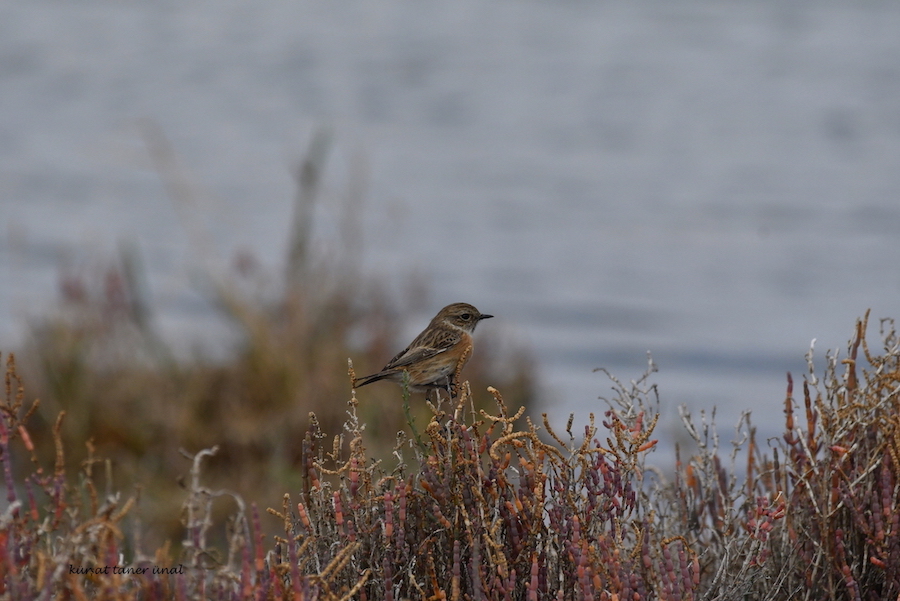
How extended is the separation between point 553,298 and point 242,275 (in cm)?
677

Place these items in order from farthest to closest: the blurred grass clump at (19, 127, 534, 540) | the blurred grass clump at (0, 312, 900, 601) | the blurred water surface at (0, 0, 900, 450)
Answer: the blurred water surface at (0, 0, 900, 450) → the blurred grass clump at (19, 127, 534, 540) → the blurred grass clump at (0, 312, 900, 601)

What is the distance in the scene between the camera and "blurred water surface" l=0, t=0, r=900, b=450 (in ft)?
50.6

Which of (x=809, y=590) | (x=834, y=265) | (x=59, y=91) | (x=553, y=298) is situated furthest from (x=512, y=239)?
(x=809, y=590)

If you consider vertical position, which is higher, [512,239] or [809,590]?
[512,239]

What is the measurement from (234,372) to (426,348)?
4.76m

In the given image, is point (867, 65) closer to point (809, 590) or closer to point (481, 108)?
point (481, 108)

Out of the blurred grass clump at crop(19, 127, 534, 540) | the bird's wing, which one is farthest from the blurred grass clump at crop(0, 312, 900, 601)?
the blurred grass clump at crop(19, 127, 534, 540)

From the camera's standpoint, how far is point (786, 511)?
15.3 ft

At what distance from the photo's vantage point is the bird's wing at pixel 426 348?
553cm

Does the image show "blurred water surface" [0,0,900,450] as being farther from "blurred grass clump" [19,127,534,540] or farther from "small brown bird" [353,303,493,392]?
"small brown bird" [353,303,493,392]

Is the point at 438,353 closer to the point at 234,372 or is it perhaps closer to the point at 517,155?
the point at 234,372

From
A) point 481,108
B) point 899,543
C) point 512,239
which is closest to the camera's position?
point 899,543

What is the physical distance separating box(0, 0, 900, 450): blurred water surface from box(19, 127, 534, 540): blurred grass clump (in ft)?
2.22

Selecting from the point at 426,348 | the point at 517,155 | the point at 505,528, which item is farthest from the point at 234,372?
the point at 517,155
